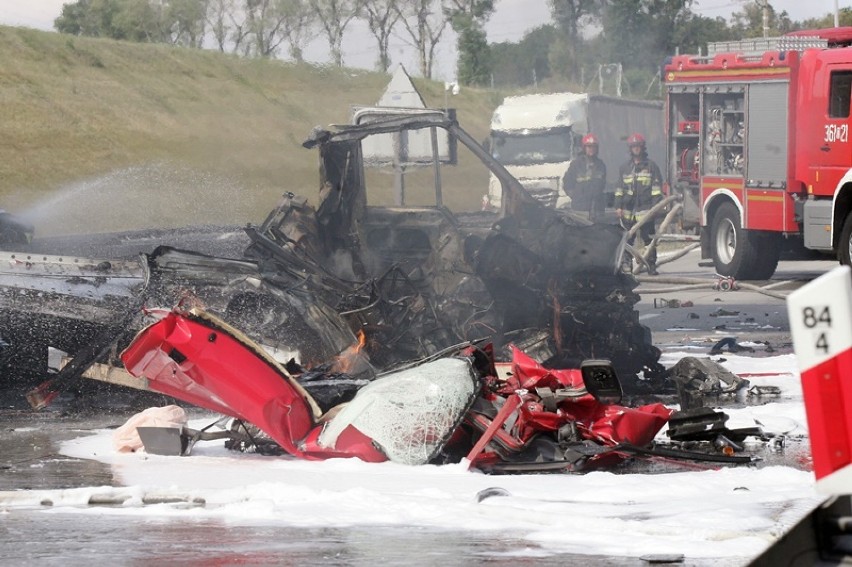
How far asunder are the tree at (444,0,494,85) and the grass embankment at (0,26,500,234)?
3059mm

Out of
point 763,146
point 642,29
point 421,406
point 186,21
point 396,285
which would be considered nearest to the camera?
point 421,406

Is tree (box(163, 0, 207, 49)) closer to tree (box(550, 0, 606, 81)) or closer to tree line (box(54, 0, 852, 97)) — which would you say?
tree line (box(54, 0, 852, 97))

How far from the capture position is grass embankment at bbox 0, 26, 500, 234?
35188 millimetres

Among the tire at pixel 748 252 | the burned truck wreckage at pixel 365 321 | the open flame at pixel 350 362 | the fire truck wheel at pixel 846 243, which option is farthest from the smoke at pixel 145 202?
the open flame at pixel 350 362

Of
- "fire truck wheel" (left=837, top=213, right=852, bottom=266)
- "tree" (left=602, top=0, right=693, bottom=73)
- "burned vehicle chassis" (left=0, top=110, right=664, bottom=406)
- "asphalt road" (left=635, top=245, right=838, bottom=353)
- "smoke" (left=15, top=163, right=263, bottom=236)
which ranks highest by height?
"tree" (left=602, top=0, right=693, bottom=73)

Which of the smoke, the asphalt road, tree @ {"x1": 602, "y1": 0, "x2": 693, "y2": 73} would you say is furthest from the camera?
tree @ {"x1": 602, "y1": 0, "x2": 693, "y2": 73}

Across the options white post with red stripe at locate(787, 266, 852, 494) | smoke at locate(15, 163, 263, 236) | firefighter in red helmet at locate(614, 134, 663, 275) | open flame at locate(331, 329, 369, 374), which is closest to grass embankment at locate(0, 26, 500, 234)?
smoke at locate(15, 163, 263, 236)

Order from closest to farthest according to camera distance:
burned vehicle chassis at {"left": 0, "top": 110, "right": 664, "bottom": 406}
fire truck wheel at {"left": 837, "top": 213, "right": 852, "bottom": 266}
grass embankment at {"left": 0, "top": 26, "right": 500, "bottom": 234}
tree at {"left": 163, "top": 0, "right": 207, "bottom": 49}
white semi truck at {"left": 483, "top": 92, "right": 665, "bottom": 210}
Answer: burned vehicle chassis at {"left": 0, "top": 110, "right": 664, "bottom": 406}
fire truck wheel at {"left": 837, "top": 213, "right": 852, "bottom": 266}
white semi truck at {"left": 483, "top": 92, "right": 665, "bottom": 210}
grass embankment at {"left": 0, "top": 26, "right": 500, "bottom": 234}
tree at {"left": 163, "top": 0, "right": 207, "bottom": 49}

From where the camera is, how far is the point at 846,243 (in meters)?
15.4

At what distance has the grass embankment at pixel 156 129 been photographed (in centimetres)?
3519

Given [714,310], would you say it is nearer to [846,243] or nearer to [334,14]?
[846,243]

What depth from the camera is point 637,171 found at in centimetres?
1972

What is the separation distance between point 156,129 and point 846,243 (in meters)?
30.2

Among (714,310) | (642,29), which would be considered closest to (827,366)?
(714,310)
